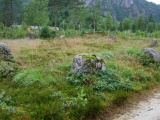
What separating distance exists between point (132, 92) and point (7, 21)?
69863mm

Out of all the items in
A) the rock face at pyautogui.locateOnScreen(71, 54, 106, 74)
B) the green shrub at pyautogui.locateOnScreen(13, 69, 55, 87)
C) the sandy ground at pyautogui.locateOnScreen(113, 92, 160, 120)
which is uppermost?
the rock face at pyautogui.locateOnScreen(71, 54, 106, 74)

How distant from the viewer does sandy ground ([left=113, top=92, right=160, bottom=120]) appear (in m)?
9.77

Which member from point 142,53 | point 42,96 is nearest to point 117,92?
point 42,96

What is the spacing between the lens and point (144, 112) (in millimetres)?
10297

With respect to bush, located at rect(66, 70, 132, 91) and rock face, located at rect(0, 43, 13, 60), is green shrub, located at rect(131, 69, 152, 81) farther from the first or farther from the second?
rock face, located at rect(0, 43, 13, 60)

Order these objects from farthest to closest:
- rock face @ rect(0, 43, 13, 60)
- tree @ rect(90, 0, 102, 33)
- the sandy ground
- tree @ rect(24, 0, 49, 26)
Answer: tree @ rect(90, 0, 102, 33) → tree @ rect(24, 0, 49, 26) → rock face @ rect(0, 43, 13, 60) → the sandy ground

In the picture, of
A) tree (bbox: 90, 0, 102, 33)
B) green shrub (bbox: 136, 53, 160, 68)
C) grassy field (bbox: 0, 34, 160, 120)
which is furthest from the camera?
tree (bbox: 90, 0, 102, 33)

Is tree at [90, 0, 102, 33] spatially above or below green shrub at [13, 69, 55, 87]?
above

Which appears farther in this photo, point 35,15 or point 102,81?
point 35,15

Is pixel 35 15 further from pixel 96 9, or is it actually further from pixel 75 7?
pixel 96 9

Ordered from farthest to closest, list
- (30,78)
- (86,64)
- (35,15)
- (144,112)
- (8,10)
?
(8,10), (35,15), (86,64), (30,78), (144,112)

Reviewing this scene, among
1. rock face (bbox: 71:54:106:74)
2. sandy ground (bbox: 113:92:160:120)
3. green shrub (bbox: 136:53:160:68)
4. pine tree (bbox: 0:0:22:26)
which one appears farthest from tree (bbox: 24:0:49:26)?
sandy ground (bbox: 113:92:160:120)

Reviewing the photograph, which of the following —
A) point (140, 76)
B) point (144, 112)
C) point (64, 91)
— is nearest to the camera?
point (144, 112)

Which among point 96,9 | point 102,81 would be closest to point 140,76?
point 102,81
